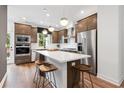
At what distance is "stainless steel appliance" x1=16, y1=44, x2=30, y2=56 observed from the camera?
5.47 meters

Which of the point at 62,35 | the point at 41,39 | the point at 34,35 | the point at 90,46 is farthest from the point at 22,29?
the point at 90,46

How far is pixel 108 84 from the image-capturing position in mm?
2812

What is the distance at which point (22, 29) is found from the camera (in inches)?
223

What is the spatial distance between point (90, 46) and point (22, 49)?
3.89 m

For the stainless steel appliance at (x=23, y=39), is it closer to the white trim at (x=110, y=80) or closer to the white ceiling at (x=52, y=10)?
the white ceiling at (x=52, y=10)

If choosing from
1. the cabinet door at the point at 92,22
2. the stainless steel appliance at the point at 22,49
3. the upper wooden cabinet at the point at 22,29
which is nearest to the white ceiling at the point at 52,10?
the cabinet door at the point at 92,22

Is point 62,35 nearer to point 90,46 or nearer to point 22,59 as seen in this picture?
point 22,59

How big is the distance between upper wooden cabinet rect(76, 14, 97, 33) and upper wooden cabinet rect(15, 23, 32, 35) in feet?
10.1

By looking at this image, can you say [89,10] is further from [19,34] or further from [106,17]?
[19,34]
